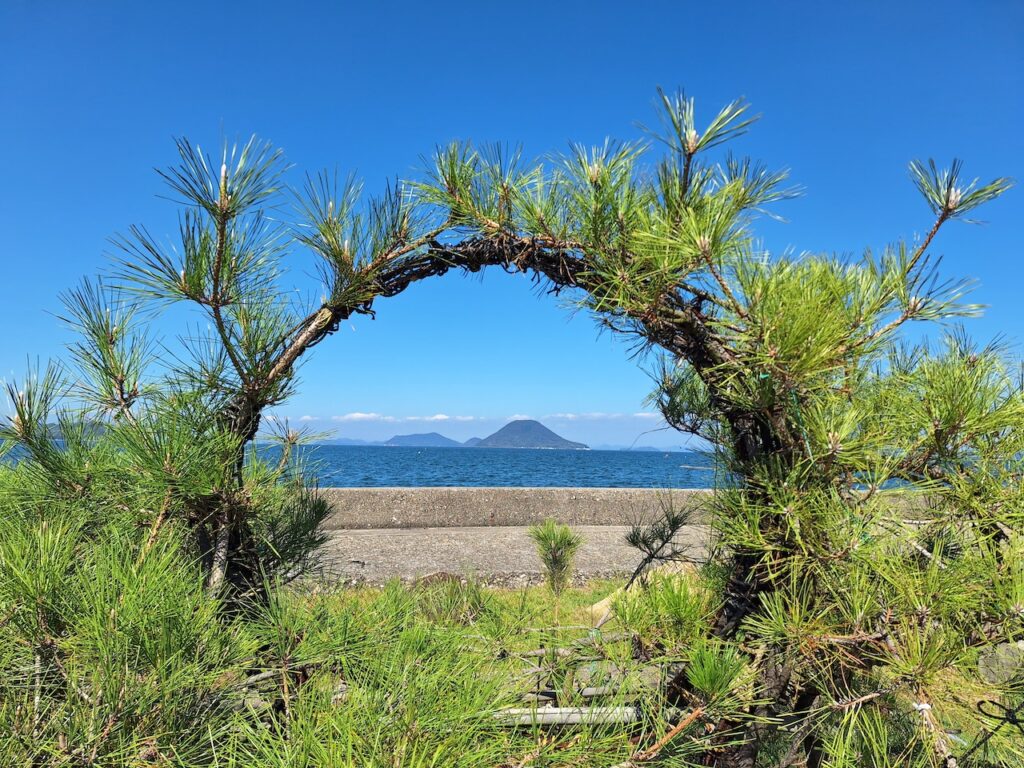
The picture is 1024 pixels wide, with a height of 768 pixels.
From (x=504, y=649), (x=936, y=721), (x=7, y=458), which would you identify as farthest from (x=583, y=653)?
(x=7, y=458)

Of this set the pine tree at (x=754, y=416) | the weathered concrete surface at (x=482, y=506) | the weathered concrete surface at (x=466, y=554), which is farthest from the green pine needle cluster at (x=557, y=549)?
the weathered concrete surface at (x=482, y=506)

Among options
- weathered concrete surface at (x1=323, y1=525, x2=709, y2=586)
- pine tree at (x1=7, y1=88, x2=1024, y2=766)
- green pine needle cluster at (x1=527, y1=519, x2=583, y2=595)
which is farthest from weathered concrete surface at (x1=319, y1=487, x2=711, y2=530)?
pine tree at (x1=7, y1=88, x2=1024, y2=766)

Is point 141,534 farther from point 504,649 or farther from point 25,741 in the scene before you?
point 504,649

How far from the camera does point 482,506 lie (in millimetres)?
7445

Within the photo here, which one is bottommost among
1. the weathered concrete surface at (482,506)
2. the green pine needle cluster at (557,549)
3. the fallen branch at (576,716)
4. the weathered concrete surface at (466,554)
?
the weathered concrete surface at (466,554)

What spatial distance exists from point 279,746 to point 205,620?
0.21 meters

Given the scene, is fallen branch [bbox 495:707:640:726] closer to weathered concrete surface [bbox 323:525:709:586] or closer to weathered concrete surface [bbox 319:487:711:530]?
weathered concrete surface [bbox 323:525:709:586]

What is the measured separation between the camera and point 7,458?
1524 millimetres

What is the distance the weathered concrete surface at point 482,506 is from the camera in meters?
6.98

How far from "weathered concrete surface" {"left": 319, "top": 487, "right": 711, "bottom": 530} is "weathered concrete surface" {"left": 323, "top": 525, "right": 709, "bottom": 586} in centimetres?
34

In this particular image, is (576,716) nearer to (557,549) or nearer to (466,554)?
(557,549)

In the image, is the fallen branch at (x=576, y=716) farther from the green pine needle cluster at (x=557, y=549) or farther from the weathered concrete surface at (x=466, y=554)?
the weathered concrete surface at (x=466, y=554)

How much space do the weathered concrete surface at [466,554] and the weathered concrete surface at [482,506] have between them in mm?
335

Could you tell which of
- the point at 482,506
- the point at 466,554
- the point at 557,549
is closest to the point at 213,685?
the point at 557,549
